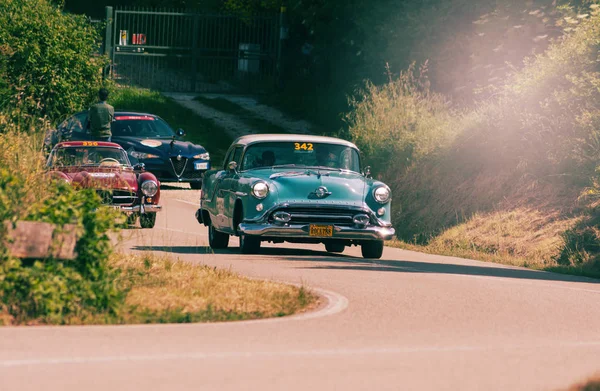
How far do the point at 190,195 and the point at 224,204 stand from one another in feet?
34.6

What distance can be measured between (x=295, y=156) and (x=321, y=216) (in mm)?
1483

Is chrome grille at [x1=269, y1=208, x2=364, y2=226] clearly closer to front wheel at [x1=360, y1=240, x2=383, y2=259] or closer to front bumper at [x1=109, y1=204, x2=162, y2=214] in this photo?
front wheel at [x1=360, y1=240, x2=383, y2=259]

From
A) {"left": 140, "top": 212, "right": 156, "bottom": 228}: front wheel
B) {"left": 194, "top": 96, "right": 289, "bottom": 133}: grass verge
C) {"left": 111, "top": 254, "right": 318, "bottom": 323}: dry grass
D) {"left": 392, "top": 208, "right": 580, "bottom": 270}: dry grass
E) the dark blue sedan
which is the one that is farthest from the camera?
{"left": 194, "top": 96, "right": 289, "bottom": 133}: grass verge

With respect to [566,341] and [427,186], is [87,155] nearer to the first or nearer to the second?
[427,186]

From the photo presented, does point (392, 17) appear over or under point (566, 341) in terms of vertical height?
over

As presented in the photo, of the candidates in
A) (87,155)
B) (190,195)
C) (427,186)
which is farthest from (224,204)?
(190,195)

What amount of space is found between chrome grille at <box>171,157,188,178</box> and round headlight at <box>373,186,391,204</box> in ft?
39.2

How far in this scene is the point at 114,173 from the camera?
21.2 meters

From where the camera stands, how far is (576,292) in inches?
577

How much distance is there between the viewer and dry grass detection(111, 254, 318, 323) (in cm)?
1153

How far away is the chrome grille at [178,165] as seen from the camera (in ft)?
95.7

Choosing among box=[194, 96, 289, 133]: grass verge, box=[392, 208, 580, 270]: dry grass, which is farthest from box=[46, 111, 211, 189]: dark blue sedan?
box=[194, 96, 289, 133]: grass verge

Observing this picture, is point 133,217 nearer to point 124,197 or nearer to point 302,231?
point 124,197

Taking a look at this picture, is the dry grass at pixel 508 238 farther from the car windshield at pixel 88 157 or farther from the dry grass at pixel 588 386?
the dry grass at pixel 588 386
